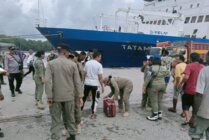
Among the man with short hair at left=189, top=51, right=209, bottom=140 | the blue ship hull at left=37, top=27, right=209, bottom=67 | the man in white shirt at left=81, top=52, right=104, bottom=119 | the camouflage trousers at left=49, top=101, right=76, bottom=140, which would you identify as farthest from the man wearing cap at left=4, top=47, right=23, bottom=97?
the blue ship hull at left=37, top=27, right=209, bottom=67

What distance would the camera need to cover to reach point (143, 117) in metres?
5.75

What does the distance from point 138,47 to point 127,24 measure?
2935mm

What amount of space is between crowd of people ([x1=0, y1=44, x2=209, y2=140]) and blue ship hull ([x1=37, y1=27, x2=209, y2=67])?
11212 mm

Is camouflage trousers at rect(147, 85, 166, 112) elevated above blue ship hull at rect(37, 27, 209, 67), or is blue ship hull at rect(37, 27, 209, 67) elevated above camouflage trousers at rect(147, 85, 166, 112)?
blue ship hull at rect(37, 27, 209, 67)

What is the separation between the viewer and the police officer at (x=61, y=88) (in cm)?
372

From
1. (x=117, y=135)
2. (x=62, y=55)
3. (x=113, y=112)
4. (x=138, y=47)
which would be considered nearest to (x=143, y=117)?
(x=113, y=112)

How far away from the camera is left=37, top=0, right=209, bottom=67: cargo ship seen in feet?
62.2

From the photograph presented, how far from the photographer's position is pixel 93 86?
5.42m

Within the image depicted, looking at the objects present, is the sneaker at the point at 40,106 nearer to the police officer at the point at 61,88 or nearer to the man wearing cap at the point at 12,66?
the man wearing cap at the point at 12,66

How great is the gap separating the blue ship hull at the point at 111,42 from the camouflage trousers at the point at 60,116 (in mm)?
14648

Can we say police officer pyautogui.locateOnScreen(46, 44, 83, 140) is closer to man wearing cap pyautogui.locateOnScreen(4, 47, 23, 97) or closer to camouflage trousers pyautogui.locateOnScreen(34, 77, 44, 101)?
camouflage trousers pyautogui.locateOnScreen(34, 77, 44, 101)

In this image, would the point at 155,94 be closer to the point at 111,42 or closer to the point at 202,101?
the point at 202,101

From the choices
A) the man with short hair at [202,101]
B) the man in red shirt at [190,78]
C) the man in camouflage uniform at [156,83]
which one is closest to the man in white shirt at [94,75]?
the man in camouflage uniform at [156,83]

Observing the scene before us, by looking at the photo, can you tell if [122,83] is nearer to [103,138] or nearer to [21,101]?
[103,138]
